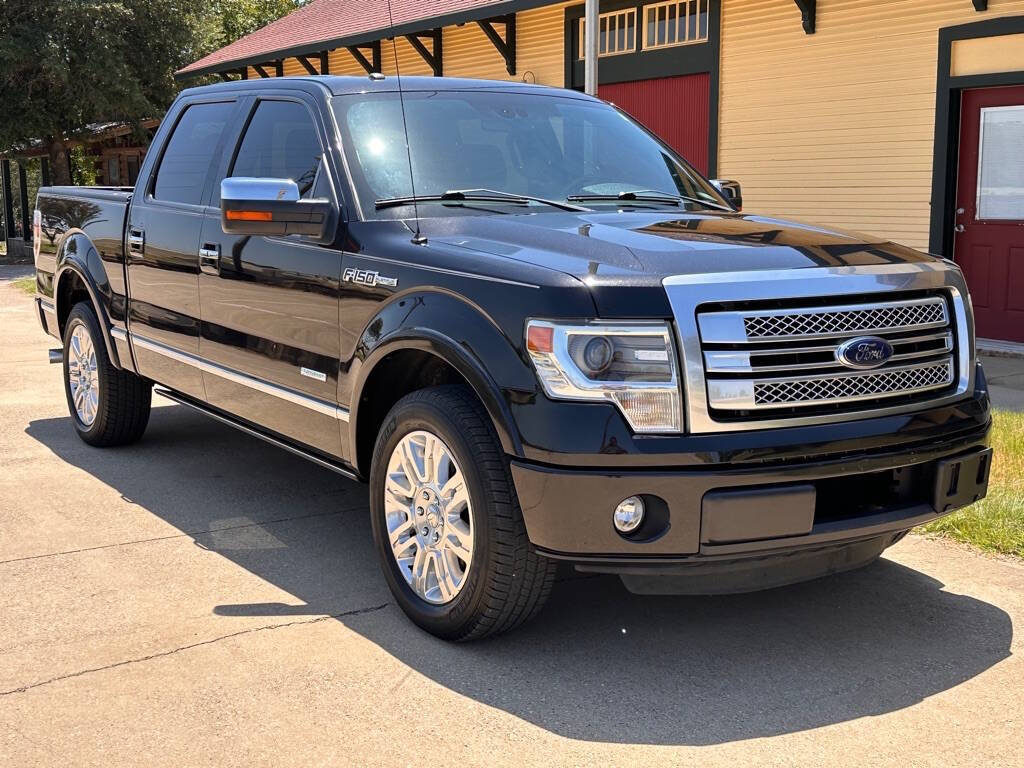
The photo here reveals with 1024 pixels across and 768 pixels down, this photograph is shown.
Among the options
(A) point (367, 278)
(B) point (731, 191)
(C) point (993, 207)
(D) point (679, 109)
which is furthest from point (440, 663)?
(D) point (679, 109)

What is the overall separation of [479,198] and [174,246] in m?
1.88

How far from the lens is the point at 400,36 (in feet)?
63.4

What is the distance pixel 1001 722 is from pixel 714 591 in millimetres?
905

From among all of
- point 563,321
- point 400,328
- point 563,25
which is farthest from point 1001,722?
point 563,25

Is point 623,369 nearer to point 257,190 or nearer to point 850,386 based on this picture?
point 850,386

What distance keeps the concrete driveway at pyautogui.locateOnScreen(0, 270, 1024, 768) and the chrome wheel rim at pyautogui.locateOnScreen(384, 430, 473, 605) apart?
0.22 meters

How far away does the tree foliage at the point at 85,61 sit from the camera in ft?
88.0

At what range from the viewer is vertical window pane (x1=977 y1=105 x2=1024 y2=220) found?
35.4 feet

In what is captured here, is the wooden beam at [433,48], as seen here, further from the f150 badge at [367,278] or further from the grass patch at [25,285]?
the f150 badge at [367,278]

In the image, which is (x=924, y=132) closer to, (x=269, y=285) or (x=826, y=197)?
(x=826, y=197)


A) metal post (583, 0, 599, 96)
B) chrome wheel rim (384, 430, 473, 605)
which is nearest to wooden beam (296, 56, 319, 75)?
metal post (583, 0, 599, 96)

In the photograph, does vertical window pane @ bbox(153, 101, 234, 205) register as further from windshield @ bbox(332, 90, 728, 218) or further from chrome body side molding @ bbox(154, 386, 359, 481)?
windshield @ bbox(332, 90, 728, 218)

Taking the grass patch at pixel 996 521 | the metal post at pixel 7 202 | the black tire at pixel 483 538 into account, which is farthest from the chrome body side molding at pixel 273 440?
the metal post at pixel 7 202

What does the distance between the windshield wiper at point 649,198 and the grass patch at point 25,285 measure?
51.2 ft
